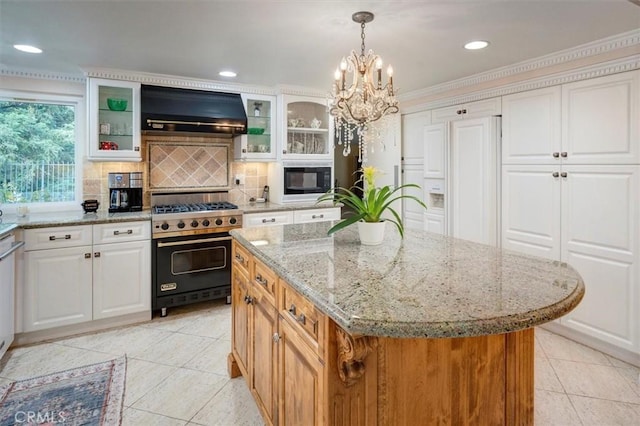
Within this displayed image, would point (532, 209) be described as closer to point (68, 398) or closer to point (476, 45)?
point (476, 45)

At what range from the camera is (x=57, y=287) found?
3.01 metres

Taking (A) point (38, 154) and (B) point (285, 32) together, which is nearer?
(B) point (285, 32)

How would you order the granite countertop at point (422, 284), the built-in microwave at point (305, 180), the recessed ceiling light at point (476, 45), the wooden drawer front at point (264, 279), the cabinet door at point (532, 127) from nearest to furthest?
the granite countertop at point (422, 284) → the wooden drawer front at point (264, 279) → the recessed ceiling light at point (476, 45) → the cabinet door at point (532, 127) → the built-in microwave at point (305, 180)

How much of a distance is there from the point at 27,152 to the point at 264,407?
339 cm

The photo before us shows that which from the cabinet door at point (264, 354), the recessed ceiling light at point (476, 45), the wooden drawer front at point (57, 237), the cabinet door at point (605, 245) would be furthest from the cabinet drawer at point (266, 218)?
the cabinet door at point (605, 245)

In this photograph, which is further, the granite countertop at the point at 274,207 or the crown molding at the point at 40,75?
the granite countertop at the point at 274,207

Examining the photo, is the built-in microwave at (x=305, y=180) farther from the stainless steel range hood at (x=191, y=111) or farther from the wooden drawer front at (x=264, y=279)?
the wooden drawer front at (x=264, y=279)

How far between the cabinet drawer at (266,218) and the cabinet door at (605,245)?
2.56 metres

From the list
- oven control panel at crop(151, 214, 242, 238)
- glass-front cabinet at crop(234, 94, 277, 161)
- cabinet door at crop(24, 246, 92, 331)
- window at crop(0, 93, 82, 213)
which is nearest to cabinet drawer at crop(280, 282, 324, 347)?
oven control panel at crop(151, 214, 242, 238)

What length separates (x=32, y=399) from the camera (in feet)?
7.22

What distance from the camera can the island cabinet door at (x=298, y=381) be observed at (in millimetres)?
1215

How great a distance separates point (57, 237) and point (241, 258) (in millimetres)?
1824

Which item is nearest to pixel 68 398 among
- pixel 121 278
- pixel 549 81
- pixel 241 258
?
pixel 121 278

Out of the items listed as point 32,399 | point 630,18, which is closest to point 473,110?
point 630,18
